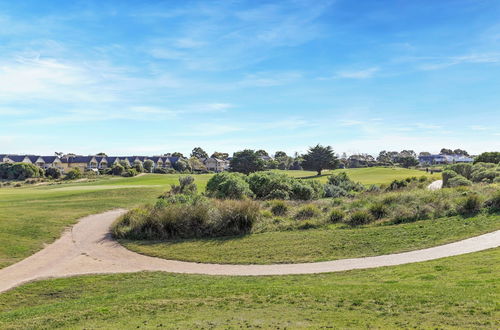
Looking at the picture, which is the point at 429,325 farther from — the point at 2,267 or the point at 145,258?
the point at 2,267

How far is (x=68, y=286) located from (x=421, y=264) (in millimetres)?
12063

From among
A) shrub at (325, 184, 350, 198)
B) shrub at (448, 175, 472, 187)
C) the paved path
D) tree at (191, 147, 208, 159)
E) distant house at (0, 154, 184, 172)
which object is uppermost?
tree at (191, 147, 208, 159)

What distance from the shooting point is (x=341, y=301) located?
8.02 meters

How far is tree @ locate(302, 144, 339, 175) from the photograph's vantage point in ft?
253

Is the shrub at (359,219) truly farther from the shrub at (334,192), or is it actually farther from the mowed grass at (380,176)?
the mowed grass at (380,176)

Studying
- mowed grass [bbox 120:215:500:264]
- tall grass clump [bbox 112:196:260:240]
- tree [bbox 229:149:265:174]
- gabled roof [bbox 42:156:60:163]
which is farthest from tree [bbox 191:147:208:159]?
mowed grass [bbox 120:215:500:264]

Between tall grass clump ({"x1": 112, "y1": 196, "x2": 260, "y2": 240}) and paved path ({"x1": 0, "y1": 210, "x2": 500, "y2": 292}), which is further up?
tall grass clump ({"x1": 112, "y1": 196, "x2": 260, "y2": 240})

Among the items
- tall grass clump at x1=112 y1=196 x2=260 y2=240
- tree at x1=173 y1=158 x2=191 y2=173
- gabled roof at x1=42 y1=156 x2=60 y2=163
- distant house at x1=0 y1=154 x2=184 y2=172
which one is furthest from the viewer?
gabled roof at x1=42 y1=156 x2=60 y2=163

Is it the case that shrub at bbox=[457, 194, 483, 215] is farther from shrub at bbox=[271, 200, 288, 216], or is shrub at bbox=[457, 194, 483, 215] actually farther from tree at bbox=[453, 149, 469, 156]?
tree at bbox=[453, 149, 469, 156]

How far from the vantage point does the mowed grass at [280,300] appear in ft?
22.1

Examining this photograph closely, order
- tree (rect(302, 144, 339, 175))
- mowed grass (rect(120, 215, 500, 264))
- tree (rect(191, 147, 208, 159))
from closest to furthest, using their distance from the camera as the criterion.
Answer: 1. mowed grass (rect(120, 215, 500, 264))
2. tree (rect(302, 144, 339, 175))
3. tree (rect(191, 147, 208, 159))

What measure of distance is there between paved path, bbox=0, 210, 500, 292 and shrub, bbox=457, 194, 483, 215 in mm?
4011

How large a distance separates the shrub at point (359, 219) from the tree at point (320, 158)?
58.5m

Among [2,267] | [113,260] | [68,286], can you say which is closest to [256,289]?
[68,286]
